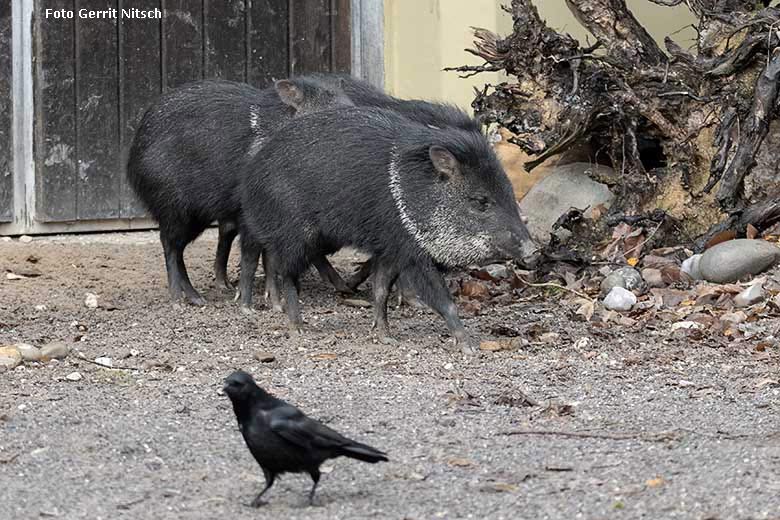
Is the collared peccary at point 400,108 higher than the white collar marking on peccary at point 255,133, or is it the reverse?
the collared peccary at point 400,108

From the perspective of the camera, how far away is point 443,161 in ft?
20.7

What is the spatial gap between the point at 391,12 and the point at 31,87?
2.31 meters

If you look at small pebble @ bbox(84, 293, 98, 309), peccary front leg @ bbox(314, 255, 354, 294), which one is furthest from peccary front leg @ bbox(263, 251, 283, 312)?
small pebble @ bbox(84, 293, 98, 309)

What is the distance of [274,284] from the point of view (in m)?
7.52

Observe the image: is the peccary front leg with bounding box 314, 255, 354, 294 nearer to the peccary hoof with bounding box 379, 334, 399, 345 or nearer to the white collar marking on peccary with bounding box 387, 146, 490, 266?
the peccary hoof with bounding box 379, 334, 399, 345

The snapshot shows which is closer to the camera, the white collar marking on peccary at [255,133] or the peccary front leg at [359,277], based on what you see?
the white collar marking on peccary at [255,133]

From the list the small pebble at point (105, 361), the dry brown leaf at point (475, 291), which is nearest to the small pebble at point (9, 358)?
the small pebble at point (105, 361)

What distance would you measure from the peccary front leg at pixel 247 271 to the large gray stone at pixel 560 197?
6.09ft

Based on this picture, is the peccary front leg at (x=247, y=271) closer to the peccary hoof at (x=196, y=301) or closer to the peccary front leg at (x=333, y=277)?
the peccary hoof at (x=196, y=301)

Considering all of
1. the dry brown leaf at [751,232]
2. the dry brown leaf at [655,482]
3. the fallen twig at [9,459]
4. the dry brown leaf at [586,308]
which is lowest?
the fallen twig at [9,459]

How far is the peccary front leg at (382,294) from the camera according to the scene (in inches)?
259

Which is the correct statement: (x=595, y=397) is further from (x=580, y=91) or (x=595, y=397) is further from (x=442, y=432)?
(x=580, y=91)

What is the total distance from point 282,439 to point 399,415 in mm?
1185

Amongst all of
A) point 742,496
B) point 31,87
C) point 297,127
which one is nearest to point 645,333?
point 297,127
